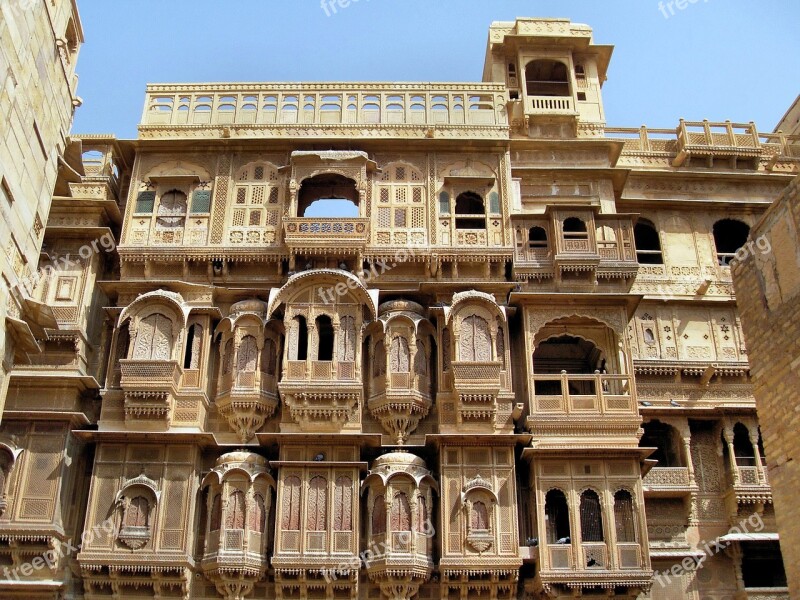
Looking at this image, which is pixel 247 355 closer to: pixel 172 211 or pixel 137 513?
pixel 137 513

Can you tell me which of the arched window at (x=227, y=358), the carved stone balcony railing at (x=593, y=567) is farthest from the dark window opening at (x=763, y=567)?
the arched window at (x=227, y=358)

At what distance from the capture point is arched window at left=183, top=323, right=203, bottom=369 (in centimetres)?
1978

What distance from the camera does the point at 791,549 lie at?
488 inches

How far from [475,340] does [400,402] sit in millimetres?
2089

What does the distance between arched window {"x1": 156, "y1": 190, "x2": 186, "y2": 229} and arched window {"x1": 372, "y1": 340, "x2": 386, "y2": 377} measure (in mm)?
5359

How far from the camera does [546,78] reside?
26.5m

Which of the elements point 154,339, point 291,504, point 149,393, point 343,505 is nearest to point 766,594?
point 343,505

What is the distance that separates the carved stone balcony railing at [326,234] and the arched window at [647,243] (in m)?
7.13

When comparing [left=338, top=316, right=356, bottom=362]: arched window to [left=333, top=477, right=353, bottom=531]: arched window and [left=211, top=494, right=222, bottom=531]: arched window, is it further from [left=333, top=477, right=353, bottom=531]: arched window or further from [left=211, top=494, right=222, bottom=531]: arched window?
[left=211, top=494, right=222, bottom=531]: arched window

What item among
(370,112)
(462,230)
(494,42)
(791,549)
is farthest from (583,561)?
(494,42)

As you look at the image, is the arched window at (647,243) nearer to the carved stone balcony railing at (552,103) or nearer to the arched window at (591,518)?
the carved stone balcony railing at (552,103)

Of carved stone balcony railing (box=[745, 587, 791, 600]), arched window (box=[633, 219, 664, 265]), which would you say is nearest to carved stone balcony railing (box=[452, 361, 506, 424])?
arched window (box=[633, 219, 664, 265])

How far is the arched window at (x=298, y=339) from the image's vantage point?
19625 mm

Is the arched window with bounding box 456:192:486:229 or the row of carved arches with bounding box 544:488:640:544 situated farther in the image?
the arched window with bounding box 456:192:486:229
